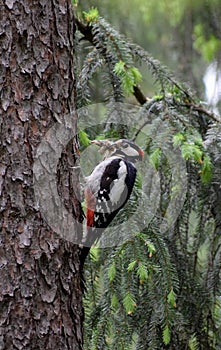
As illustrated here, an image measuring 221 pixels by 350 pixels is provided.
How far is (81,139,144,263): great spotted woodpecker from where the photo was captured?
263cm

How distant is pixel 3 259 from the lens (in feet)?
6.95

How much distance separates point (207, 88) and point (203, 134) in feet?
5.32

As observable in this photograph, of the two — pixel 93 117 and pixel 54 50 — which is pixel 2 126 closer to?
pixel 54 50

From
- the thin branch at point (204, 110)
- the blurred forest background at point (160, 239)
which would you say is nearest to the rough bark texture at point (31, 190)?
the blurred forest background at point (160, 239)

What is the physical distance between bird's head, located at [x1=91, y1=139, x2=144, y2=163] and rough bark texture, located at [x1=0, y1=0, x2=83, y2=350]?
1.52ft

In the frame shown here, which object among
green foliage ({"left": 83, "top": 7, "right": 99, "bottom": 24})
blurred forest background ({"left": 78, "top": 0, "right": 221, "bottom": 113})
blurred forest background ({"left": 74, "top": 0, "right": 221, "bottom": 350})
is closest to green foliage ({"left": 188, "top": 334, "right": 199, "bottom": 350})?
blurred forest background ({"left": 74, "top": 0, "right": 221, "bottom": 350})

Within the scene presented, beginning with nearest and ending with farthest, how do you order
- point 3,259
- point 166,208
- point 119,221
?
point 3,259 → point 119,221 → point 166,208

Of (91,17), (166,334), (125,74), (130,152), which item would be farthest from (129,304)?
(91,17)

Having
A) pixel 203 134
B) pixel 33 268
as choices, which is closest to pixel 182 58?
pixel 203 134

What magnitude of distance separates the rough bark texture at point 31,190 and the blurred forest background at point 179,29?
3.96ft

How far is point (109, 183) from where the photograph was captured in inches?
111

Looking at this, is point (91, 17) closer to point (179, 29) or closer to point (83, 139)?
point (83, 139)

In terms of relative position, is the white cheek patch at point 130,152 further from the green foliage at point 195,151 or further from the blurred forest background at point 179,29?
the blurred forest background at point 179,29

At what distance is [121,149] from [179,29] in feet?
7.95
